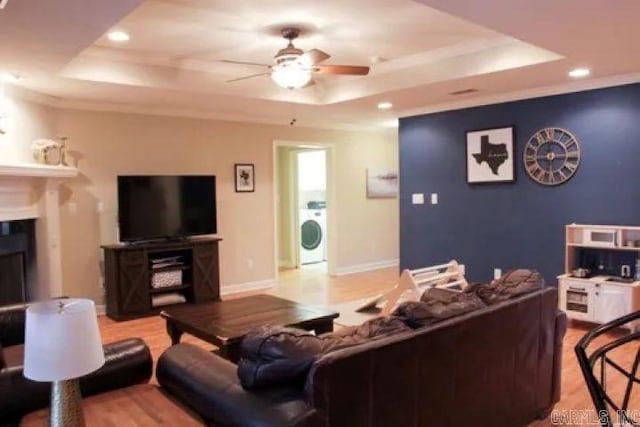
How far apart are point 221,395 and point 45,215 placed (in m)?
4.03

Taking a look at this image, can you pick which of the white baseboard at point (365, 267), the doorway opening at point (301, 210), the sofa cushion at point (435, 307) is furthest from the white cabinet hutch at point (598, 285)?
the doorway opening at point (301, 210)

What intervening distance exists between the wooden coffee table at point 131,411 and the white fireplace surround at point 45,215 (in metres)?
3.16

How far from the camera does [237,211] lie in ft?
22.6

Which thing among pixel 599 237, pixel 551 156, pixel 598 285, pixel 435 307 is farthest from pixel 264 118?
pixel 435 307

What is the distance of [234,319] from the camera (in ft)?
12.0

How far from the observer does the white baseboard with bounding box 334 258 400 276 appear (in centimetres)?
809

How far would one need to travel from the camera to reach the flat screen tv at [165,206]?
5.57 metres

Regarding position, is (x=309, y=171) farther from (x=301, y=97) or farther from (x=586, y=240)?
(x=586, y=240)

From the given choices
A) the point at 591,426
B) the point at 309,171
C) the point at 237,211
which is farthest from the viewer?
the point at 309,171

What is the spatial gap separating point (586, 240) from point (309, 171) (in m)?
5.83

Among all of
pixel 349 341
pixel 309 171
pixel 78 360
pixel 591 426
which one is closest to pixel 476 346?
pixel 349 341

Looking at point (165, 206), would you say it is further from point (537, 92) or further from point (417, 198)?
point (537, 92)

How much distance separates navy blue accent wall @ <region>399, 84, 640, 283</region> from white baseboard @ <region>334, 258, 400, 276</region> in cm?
140

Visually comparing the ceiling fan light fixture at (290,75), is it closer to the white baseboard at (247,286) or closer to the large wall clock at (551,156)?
the large wall clock at (551,156)
